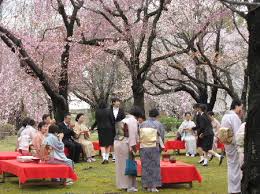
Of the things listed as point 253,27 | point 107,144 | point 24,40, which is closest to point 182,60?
point 24,40

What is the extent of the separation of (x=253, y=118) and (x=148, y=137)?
188 inches

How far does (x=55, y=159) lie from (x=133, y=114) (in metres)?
2.07

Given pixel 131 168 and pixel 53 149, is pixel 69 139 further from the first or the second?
pixel 131 168

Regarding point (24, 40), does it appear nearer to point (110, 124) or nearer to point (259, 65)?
point (110, 124)

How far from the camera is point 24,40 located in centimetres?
1877

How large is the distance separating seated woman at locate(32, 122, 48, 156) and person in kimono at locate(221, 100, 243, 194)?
4209mm

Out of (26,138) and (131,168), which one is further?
(26,138)

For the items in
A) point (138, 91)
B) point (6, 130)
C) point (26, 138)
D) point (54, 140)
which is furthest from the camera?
point (6, 130)

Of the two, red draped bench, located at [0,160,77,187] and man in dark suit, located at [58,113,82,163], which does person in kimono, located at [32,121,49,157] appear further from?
man in dark suit, located at [58,113,82,163]

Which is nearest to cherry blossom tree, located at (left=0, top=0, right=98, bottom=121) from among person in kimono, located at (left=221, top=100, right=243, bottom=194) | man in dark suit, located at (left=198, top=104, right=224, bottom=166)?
man in dark suit, located at (left=198, top=104, right=224, bottom=166)

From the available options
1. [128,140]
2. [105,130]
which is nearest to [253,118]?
[128,140]

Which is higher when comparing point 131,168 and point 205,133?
point 205,133

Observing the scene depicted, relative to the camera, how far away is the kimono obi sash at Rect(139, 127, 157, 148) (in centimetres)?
975

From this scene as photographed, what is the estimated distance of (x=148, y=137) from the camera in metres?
9.77
